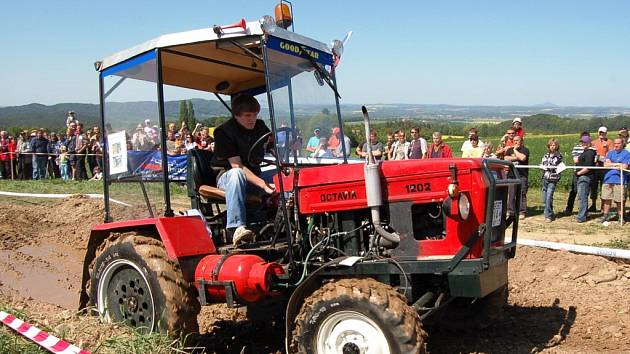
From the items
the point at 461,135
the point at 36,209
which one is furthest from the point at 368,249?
the point at 461,135

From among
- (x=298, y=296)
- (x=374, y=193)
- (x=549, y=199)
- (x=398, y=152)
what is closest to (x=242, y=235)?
(x=298, y=296)

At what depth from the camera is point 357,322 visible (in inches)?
164

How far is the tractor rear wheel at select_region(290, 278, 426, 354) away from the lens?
3.95m

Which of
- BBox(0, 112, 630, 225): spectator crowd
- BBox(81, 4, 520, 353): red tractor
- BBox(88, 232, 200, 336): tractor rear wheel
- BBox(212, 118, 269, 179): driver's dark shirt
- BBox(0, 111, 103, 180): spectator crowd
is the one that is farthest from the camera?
BBox(0, 111, 103, 180): spectator crowd

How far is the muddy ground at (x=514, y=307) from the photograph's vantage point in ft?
16.5

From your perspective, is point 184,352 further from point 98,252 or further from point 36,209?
point 36,209

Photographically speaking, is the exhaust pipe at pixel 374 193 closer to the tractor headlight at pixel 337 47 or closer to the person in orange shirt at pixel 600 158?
the tractor headlight at pixel 337 47

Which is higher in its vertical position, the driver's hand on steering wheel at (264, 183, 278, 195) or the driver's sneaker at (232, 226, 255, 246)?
the driver's hand on steering wheel at (264, 183, 278, 195)

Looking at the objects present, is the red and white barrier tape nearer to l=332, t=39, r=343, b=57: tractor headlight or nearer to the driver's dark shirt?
the driver's dark shirt

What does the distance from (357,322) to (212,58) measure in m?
2.56

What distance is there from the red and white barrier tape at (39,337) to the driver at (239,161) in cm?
142

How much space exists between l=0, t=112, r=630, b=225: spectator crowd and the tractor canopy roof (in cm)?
44

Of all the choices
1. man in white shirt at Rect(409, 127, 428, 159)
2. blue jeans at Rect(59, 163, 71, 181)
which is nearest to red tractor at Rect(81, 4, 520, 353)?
man in white shirt at Rect(409, 127, 428, 159)

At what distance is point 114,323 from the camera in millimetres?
5082
